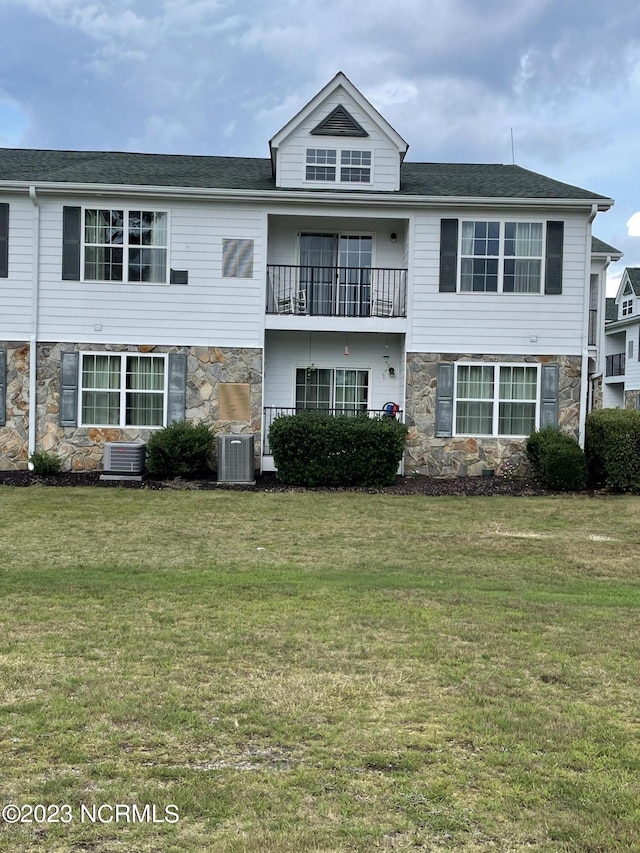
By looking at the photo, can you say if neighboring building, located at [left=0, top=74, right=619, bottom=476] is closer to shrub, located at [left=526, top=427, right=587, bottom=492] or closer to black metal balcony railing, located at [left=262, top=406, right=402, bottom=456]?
black metal balcony railing, located at [left=262, top=406, right=402, bottom=456]

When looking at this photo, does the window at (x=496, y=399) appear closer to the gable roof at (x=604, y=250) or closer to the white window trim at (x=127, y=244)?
the gable roof at (x=604, y=250)

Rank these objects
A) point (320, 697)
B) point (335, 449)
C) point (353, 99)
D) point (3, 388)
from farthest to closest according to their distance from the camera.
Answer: point (353, 99)
point (3, 388)
point (335, 449)
point (320, 697)

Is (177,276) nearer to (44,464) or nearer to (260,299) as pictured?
(260,299)

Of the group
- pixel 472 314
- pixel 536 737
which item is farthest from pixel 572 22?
pixel 536 737

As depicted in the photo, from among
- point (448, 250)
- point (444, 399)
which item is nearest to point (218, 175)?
point (448, 250)

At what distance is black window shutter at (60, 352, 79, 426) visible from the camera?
15570 mm

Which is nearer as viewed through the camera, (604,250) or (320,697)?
(320,697)

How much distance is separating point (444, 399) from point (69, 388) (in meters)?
7.94

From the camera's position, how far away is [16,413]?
1562cm

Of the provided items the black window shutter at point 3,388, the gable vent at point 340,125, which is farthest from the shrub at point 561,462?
the black window shutter at point 3,388

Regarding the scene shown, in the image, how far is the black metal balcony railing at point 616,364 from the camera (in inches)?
1640

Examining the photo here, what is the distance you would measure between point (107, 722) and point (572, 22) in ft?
53.4

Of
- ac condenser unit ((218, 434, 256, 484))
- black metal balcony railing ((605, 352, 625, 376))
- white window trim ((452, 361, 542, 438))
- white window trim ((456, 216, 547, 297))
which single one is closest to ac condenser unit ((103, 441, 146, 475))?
ac condenser unit ((218, 434, 256, 484))

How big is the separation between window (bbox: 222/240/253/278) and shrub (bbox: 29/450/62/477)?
5.23 m
